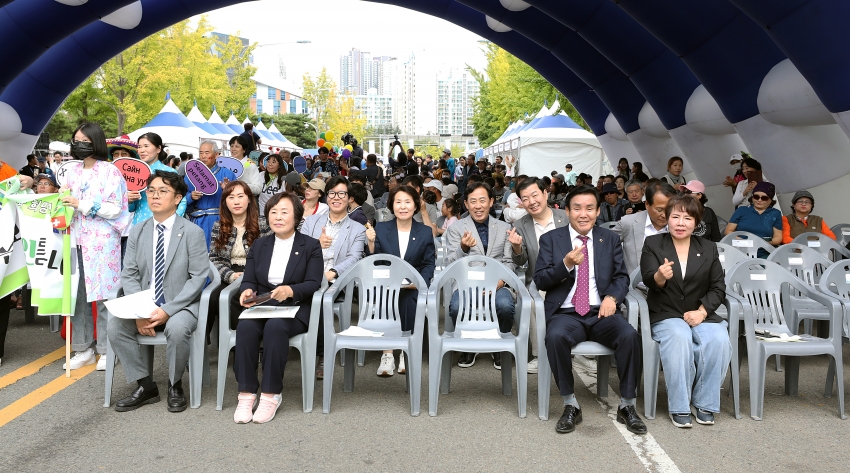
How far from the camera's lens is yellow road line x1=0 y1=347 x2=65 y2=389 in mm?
5438

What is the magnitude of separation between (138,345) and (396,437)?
186cm

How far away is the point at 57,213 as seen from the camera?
5547 millimetres

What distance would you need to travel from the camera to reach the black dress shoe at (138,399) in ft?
15.6

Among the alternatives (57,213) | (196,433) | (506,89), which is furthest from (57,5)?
(506,89)

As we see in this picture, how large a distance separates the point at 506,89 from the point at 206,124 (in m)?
15.8

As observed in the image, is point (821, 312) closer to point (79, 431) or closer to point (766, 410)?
point (766, 410)

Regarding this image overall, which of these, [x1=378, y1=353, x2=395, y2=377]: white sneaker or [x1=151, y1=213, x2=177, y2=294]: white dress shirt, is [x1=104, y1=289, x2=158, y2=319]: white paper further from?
[x1=378, y1=353, x2=395, y2=377]: white sneaker

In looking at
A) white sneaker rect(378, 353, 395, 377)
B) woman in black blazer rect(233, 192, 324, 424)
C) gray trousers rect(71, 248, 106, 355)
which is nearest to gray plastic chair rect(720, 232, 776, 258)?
white sneaker rect(378, 353, 395, 377)

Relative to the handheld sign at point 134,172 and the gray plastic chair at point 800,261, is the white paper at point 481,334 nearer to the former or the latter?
the gray plastic chair at point 800,261

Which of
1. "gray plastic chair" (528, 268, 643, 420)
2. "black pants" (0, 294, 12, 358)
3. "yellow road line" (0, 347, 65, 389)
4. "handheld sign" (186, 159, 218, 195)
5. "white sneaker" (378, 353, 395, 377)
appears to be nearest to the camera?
"gray plastic chair" (528, 268, 643, 420)

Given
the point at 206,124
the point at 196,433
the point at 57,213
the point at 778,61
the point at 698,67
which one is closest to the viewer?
the point at 196,433

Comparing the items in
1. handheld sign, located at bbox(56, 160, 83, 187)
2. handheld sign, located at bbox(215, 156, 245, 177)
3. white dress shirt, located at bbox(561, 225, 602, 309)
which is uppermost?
handheld sign, located at bbox(215, 156, 245, 177)

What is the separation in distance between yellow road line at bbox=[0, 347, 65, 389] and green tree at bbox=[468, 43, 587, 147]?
891 inches

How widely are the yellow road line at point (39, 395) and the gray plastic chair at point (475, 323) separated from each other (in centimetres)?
260
